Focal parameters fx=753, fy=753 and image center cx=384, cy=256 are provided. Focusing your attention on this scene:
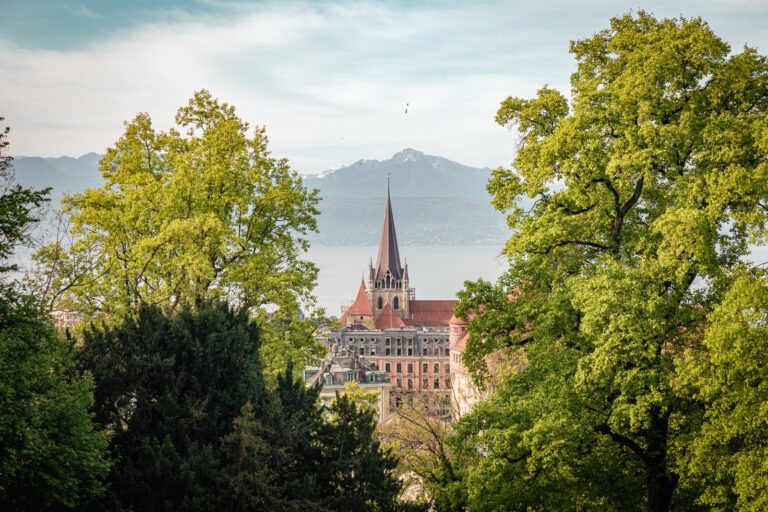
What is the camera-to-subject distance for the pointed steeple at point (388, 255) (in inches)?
5256

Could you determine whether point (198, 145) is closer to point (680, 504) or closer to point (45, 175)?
point (680, 504)

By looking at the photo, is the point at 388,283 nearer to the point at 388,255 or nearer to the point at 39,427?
the point at 388,255

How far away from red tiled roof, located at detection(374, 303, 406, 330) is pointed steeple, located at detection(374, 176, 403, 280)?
43.3ft

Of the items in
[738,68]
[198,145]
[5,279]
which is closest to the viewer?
[738,68]

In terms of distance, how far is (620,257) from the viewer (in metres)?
17.1

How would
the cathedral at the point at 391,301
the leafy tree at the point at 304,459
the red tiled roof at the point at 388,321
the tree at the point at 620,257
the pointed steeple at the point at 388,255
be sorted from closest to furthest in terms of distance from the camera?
the tree at the point at 620,257 → the leafy tree at the point at 304,459 → the red tiled roof at the point at 388,321 → the cathedral at the point at 391,301 → the pointed steeple at the point at 388,255

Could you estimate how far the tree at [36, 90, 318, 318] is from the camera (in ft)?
75.8

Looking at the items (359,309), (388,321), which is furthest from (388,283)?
(388,321)

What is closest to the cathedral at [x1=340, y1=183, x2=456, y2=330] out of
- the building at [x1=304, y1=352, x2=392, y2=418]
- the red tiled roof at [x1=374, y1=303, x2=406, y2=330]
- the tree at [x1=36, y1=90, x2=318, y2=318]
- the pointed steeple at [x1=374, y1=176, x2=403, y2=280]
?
the pointed steeple at [x1=374, y1=176, x2=403, y2=280]

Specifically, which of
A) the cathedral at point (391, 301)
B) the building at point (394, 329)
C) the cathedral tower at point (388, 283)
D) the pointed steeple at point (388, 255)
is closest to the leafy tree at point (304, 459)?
the building at point (394, 329)

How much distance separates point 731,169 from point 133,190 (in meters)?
18.0

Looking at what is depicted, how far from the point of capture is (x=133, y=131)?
2686cm

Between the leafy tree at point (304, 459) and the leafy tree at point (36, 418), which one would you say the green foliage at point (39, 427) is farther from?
the leafy tree at point (304, 459)

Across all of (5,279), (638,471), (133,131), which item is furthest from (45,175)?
(638,471)
